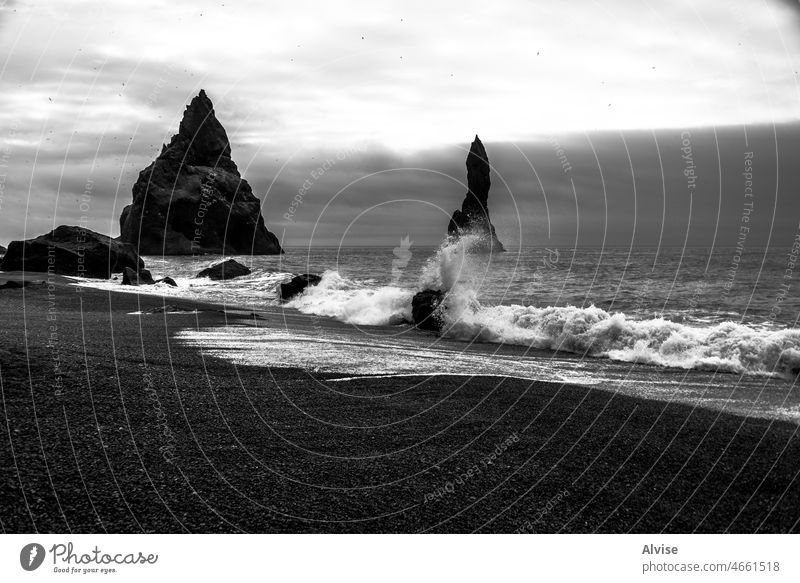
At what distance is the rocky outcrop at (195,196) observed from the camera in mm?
90938

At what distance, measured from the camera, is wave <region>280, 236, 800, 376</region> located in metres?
14.6

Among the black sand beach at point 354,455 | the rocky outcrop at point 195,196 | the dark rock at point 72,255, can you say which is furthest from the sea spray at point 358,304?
the rocky outcrop at point 195,196

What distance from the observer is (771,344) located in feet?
47.9

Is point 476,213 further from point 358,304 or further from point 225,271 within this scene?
point 225,271

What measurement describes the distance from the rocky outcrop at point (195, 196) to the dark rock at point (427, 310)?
6683cm

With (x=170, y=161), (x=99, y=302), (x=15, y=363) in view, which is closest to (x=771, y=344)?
(x=15, y=363)

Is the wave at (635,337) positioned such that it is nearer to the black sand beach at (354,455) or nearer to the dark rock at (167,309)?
the black sand beach at (354,455)

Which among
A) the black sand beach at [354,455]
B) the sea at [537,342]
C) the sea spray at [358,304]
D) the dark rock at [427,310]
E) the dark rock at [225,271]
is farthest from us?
the dark rock at [225,271]

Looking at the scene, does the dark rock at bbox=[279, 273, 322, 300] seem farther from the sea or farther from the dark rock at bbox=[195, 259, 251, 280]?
the dark rock at bbox=[195, 259, 251, 280]

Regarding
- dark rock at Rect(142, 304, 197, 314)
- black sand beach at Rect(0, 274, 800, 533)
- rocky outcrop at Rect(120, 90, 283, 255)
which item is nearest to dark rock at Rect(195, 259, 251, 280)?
dark rock at Rect(142, 304, 197, 314)

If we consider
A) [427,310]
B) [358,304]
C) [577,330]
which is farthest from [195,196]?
[577,330]

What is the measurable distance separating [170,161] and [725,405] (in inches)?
3836

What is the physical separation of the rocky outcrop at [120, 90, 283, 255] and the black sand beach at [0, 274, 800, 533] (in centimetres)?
7821

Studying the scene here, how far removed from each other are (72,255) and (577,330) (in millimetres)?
33276
